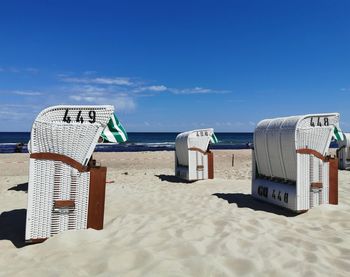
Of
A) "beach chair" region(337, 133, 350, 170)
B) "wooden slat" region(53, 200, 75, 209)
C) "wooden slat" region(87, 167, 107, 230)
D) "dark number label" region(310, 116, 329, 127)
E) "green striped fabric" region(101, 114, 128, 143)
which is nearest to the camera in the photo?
"wooden slat" region(53, 200, 75, 209)

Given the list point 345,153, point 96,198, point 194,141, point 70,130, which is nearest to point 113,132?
point 70,130

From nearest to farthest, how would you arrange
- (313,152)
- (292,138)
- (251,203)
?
1. (292,138)
2. (313,152)
3. (251,203)

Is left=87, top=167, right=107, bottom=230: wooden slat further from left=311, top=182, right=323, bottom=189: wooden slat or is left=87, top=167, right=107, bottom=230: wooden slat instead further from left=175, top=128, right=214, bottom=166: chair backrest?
left=175, top=128, right=214, bottom=166: chair backrest

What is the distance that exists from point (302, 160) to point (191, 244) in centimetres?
338

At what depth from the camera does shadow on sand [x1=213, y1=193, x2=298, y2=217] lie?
7384 millimetres

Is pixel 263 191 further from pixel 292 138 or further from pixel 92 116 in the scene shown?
pixel 92 116

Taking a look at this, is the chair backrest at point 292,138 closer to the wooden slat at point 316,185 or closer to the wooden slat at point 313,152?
the wooden slat at point 313,152

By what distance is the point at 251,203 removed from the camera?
8.43 m

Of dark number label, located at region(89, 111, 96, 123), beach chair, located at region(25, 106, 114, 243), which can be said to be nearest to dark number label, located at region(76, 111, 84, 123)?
beach chair, located at region(25, 106, 114, 243)

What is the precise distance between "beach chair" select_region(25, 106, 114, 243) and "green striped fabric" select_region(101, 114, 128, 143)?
19 cm

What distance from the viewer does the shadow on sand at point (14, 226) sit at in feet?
18.7

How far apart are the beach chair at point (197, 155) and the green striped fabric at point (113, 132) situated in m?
7.10

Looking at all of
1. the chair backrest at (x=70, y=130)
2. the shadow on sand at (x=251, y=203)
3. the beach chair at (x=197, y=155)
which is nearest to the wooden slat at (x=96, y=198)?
the chair backrest at (x=70, y=130)

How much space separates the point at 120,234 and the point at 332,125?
16.1 ft
